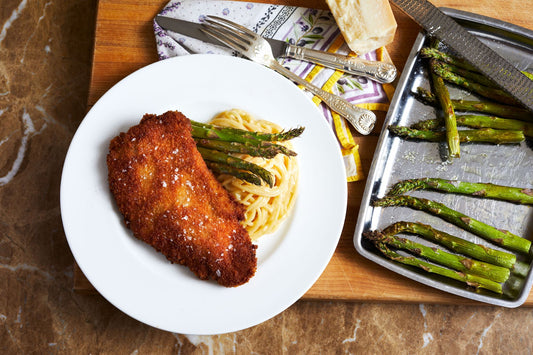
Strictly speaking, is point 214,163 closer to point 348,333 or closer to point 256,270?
point 256,270

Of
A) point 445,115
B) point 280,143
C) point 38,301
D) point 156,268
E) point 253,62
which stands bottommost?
point 38,301

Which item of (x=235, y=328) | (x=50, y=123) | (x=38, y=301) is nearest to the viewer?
(x=235, y=328)

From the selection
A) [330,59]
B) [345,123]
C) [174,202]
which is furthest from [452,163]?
[174,202]

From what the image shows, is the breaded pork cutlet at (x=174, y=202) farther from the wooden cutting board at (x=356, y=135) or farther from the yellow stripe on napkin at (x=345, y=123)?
the yellow stripe on napkin at (x=345, y=123)

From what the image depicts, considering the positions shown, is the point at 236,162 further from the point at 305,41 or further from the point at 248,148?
the point at 305,41

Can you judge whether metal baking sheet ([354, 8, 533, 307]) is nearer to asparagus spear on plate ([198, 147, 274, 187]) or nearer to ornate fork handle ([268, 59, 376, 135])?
ornate fork handle ([268, 59, 376, 135])

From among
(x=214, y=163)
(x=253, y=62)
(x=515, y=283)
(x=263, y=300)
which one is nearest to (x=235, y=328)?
(x=263, y=300)
